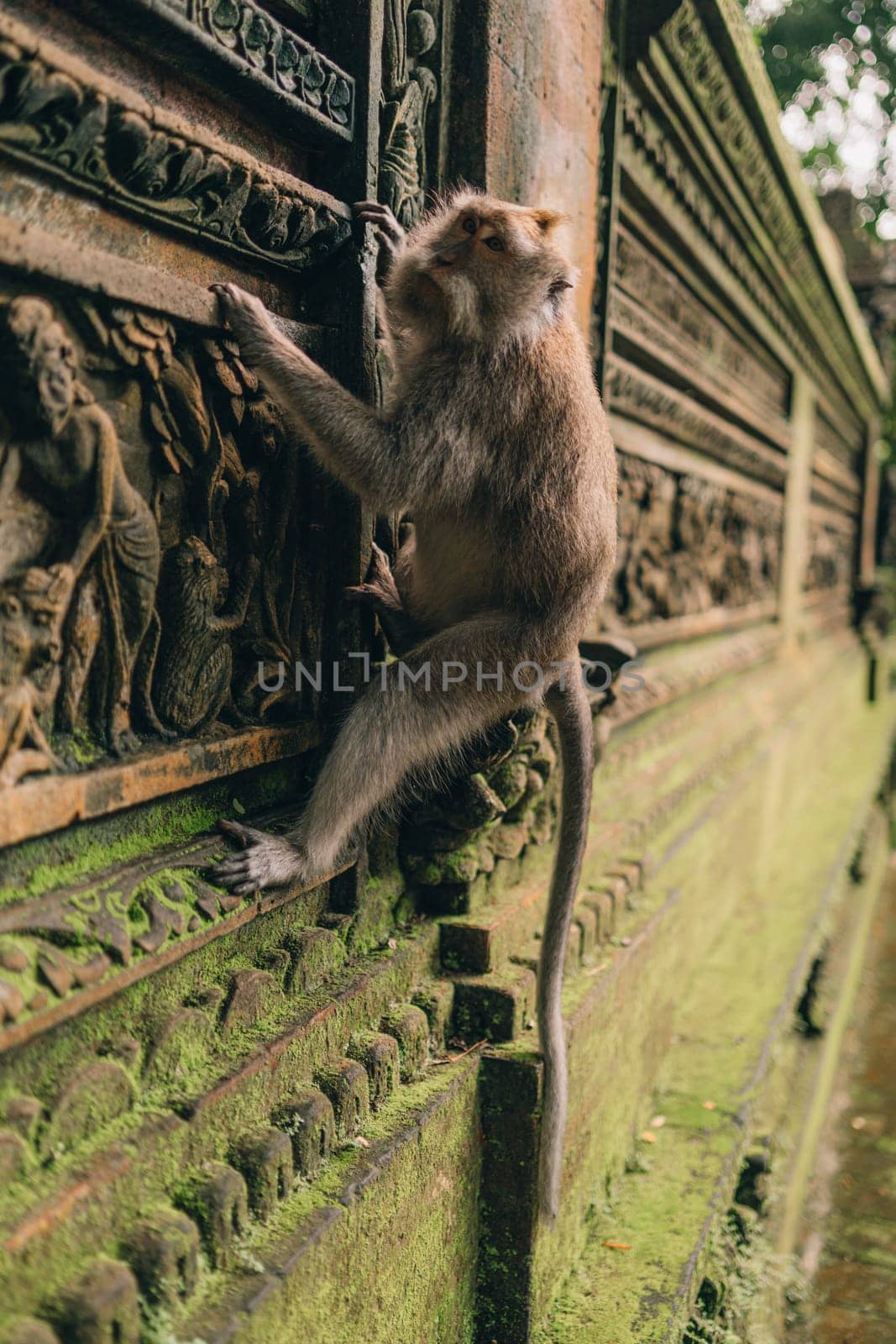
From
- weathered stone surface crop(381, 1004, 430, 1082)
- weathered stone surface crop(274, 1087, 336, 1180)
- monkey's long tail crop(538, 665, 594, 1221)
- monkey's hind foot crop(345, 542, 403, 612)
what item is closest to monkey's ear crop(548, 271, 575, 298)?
monkey's hind foot crop(345, 542, 403, 612)

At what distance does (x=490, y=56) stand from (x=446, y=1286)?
9.11 feet

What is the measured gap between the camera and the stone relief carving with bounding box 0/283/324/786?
5.21 feet

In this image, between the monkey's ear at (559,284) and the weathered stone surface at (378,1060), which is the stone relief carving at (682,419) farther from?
the weathered stone surface at (378,1060)

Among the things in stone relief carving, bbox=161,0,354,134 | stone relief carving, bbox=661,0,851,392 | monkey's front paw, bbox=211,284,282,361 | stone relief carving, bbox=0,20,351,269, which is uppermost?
stone relief carving, bbox=661,0,851,392

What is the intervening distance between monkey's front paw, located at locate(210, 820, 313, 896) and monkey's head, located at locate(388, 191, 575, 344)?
114 centimetres

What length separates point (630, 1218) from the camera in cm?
300

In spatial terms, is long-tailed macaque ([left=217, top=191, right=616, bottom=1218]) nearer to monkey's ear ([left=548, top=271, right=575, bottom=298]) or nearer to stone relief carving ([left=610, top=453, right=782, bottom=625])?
monkey's ear ([left=548, top=271, right=575, bottom=298])

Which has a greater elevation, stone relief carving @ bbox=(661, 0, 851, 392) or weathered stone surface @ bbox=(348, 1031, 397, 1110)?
stone relief carving @ bbox=(661, 0, 851, 392)

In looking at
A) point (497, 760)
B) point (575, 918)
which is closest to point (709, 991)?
point (575, 918)

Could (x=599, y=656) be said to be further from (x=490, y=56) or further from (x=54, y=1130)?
(x=54, y=1130)

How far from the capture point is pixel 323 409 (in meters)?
2.19

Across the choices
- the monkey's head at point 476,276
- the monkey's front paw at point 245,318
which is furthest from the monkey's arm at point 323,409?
the monkey's head at point 476,276

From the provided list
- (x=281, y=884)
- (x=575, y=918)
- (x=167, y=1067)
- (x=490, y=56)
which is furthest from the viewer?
(x=575, y=918)

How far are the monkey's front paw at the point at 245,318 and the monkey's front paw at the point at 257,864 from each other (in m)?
0.87
